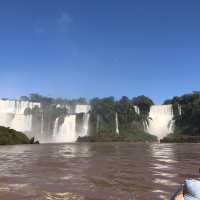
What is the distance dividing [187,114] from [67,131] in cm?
2907

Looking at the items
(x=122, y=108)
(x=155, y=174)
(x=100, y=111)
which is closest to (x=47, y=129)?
(x=100, y=111)

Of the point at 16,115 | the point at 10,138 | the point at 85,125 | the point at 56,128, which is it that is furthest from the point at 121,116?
the point at 10,138

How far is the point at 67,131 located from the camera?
266 ft

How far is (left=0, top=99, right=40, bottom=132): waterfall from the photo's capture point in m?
82.4

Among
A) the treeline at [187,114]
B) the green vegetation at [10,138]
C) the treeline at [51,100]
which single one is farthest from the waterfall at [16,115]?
the treeline at [187,114]

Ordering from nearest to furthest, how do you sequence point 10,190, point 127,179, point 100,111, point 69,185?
point 10,190, point 69,185, point 127,179, point 100,111

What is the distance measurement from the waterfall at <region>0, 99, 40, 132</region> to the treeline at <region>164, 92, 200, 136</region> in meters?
34.2

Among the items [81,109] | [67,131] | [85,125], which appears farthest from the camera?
[81,109]

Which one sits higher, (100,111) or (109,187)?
(100,111)

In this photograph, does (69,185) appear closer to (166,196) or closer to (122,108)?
(166,196)

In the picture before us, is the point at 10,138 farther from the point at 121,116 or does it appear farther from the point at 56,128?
the point at 121,116

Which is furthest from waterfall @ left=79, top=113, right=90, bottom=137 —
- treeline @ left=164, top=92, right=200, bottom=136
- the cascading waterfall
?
treeline @ left=164, top=92, right=200, bottom=136

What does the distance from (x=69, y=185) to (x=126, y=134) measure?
256ft

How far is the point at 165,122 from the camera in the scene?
275ft
